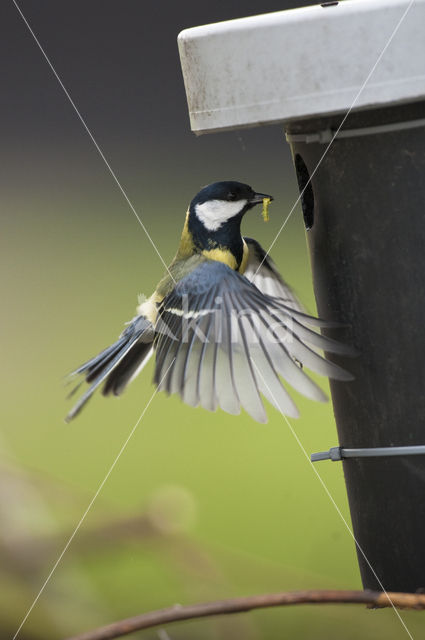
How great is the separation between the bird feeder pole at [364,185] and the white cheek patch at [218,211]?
390 millimetres

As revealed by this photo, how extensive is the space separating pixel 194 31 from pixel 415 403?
2.22ft

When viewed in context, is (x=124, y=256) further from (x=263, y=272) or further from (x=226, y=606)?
(x=226, y=606)

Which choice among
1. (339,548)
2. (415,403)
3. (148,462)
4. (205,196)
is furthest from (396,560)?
(148,462)

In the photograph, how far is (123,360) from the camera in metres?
2.15

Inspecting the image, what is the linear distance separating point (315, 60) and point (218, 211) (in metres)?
0.74

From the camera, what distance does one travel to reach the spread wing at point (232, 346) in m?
1.58

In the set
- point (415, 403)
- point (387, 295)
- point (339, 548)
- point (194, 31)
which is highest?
point (194, 31)

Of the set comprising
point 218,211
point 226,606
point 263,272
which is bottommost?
point 226,606

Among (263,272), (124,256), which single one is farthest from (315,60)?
(124,256)

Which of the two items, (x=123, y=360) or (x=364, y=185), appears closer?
(x=364, y=185)

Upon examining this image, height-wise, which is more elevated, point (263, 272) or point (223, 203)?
point (223, 203)

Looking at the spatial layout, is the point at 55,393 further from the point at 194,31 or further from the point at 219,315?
the point at 194,31

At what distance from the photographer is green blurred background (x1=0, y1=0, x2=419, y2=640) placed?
4.03 meters

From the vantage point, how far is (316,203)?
172 centimetres
